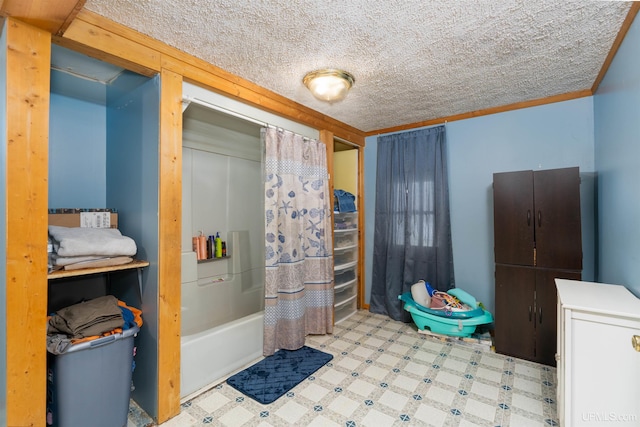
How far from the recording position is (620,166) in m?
1.91

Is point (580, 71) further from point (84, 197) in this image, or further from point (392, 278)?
point (84, 197)

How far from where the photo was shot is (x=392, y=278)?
364cm

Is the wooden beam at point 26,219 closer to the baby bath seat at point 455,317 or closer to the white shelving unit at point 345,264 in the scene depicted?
the white shelving unit at point 345,264

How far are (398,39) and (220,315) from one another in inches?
103

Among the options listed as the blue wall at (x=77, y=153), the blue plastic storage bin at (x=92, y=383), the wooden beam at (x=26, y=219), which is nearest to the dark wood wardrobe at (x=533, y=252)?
the blue plastic storage bin at (x=92, y=383)

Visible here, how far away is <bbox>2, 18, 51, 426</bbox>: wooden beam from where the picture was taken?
1347 millimetres

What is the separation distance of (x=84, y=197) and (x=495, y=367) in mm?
3476

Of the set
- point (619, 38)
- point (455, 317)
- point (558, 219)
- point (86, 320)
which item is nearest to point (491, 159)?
point (558, 219)

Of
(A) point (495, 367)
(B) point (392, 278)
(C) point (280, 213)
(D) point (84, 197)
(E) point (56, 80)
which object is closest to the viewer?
(E) point (56, 80)

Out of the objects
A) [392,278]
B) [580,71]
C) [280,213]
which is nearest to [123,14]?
[280,213]

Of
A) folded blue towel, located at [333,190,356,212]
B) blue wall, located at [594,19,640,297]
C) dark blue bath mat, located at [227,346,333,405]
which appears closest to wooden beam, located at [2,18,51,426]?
dark blue bath mat, located at [227,346,333,405]

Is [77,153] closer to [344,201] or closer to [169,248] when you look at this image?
[169,248]

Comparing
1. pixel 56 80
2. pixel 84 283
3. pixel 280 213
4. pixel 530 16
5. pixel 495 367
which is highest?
pixel 530 16

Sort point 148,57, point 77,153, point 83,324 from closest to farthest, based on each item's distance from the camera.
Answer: point 83,324
point 148,57
point 77,153
